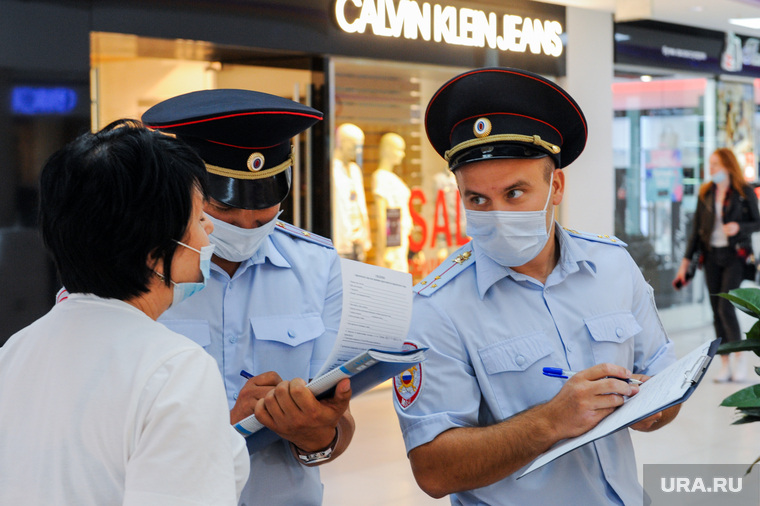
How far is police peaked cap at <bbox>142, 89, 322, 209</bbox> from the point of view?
1.72 metres

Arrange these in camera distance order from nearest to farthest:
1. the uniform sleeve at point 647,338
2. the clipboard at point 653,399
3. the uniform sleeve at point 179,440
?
1. the uniform sleeve at point 179,440
2. the clipboard at point 653,399
3. the uniform sleeve at point 647,338

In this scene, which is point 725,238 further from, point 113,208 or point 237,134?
point 113,208

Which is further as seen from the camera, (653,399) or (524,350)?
(524,350)

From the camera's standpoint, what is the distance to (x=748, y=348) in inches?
68.2

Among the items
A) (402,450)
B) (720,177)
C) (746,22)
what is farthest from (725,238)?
(746,22)

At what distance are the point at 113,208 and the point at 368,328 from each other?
0.52m

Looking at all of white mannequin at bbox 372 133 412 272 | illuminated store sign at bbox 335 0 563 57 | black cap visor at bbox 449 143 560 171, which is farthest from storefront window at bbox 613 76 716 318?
black cap visor at bbox 449 143 560 171

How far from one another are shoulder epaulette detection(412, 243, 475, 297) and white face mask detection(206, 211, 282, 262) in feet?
1.14

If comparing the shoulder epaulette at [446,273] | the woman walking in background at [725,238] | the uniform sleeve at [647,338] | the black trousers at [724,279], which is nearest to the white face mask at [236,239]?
the shoulder epaulette at [446,273]

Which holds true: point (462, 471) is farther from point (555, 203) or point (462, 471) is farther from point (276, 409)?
point (555, 203)

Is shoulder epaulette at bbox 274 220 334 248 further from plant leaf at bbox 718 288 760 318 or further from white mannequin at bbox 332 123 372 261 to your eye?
white mannequin at bbox 332 123 372 261

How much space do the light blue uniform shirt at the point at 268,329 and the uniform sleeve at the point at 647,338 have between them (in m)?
0.69

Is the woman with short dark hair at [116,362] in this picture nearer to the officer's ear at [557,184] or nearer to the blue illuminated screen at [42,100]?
the officer's ear at [557,184]

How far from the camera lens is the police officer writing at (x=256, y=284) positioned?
67.6 inches
